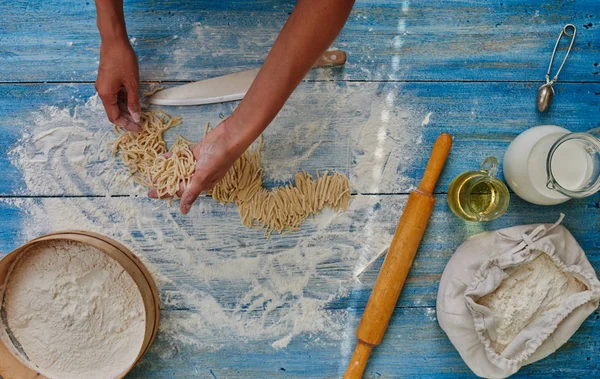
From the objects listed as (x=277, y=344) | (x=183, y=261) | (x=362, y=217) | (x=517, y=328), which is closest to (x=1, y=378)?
(x=183, y=261)

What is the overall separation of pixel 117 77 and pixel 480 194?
0.87 meters

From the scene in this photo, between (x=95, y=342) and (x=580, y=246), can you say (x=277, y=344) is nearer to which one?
(x=95, y=342)

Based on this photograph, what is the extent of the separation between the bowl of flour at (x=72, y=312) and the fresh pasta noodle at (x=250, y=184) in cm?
21

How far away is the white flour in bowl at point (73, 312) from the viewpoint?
1007 millimetres

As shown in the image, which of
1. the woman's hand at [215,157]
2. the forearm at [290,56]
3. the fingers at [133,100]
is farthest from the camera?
the fingers at [133,100]

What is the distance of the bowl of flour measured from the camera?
100cm

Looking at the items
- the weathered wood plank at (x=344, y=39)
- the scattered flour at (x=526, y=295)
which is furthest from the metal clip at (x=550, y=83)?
A: the scattered flour at (x=526, y=295)

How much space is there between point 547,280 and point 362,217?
1.43 feet

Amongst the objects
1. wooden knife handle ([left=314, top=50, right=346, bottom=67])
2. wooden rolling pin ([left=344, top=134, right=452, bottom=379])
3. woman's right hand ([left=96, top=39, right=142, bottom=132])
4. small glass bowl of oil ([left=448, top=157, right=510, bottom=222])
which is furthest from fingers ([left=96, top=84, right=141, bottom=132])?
small glass bowl of oil ([left=448, top=157, right=510, bottom=222])

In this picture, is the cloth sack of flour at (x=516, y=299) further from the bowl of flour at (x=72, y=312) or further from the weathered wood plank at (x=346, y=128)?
the bowl of flour at (x=72, y=312)

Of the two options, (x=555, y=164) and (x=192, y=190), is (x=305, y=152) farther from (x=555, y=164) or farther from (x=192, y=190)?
(x=555, y=164)

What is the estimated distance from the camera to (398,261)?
1061mm

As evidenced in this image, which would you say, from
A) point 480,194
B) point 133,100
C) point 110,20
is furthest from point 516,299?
point 110,20

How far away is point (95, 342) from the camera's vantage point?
1.04 m
